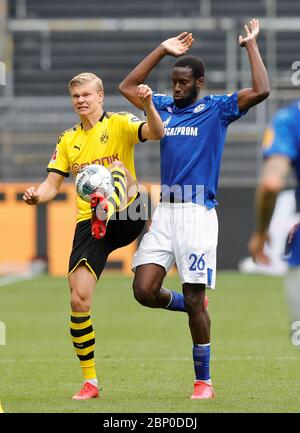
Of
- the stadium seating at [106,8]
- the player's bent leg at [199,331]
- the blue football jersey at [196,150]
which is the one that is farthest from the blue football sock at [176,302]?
the stadium seating at [106,8]

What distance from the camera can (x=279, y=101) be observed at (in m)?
22.9

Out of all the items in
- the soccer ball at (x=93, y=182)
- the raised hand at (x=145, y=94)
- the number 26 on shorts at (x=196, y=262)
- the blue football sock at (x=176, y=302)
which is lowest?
the blue football sock at (x=176, y=302)

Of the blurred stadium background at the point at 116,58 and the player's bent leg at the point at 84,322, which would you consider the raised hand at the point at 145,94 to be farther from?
the blurred stadium background at the point at 116,58

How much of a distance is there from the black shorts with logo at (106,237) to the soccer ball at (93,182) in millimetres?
366

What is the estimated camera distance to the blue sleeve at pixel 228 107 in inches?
284

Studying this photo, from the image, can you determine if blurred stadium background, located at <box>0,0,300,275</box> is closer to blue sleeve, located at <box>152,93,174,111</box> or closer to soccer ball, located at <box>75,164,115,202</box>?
blue sleeve, located at <box>152,93,174,111</box>

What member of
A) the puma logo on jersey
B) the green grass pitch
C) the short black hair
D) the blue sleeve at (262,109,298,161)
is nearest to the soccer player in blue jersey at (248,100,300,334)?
the blue sleeve at (262,109,298,161)

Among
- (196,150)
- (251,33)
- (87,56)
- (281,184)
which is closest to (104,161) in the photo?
(196,150)

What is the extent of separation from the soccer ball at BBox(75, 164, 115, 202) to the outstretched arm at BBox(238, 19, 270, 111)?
1.06 meters

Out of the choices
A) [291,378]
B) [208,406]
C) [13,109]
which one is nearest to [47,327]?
[291,378]

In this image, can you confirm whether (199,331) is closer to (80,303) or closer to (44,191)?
(80,303)

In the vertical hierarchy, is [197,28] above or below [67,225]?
above

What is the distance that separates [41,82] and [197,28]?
3.84 m
